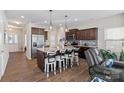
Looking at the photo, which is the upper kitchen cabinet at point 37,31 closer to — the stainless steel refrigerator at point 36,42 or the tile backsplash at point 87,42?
the stainless steel refrigerator at point 36,42

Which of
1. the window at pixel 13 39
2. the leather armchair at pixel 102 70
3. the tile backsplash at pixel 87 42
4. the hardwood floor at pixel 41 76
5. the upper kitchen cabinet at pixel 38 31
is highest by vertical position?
the upper kitchen cabinet at pixel 38 31

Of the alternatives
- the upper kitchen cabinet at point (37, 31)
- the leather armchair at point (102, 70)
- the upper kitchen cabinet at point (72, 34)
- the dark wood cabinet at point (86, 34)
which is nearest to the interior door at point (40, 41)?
the upper kitchen cabinet at point (37, 31)

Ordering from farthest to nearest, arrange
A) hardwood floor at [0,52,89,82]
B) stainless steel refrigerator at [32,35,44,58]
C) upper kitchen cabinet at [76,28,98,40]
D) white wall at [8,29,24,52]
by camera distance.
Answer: white wall at [8,29,24,52] → stainless steel refrigerator at [32,35,44,58] → upper kitchen cabinet at [76,28,98,40] → hardwood floor at [0,52,89,82]

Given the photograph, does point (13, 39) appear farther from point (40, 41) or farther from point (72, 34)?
point (72, 34)

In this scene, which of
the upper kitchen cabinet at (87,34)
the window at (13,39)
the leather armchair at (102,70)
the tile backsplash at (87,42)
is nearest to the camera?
the leather armchair at (102,70)

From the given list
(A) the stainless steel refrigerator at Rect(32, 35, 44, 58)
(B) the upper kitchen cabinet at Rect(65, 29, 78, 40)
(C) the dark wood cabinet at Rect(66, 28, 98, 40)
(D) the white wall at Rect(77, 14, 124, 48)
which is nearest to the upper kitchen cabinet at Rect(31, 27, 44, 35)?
(A) the stainless steel refrigerator at Rect(32, 35, 44, 58)

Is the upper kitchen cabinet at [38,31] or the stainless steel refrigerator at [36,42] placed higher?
the upper kitchen cabinet at [38,31]

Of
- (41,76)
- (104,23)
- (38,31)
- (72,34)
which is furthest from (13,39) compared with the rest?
(104,23)

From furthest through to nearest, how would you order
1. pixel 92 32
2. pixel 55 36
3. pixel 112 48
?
1. pixel 55 36
2. pixel 92 32
3. pixel 112 48

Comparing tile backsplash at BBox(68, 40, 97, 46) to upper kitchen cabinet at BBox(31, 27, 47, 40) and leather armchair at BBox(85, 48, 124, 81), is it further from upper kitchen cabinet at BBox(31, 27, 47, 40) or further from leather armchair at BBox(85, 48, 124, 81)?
leather armchair at BBox(85, 48, 124, 81)
